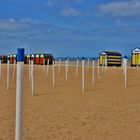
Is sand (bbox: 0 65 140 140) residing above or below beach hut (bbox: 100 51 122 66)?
below

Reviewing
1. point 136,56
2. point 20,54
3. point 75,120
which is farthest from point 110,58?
point 20,54

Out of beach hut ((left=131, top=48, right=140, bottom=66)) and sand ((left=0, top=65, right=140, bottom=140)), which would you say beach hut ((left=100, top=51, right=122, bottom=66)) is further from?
sand ((left=0, top=65, right=140, bottom=140))

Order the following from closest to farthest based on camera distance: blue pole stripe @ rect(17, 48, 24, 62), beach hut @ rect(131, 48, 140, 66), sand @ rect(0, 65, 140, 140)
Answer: blue pole stripe @ rect(17, 48, 24, 62), sand @ rect(0, 65, 140, 140), beach hut @ rect(131, 48, 140, 66)

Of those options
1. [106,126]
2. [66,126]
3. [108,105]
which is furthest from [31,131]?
[108,105]

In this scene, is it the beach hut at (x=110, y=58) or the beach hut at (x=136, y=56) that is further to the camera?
the beach hut at (x=110, y=58)

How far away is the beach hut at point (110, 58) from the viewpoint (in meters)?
52.9

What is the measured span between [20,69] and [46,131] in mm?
3908

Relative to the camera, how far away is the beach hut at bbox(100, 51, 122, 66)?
173 ft

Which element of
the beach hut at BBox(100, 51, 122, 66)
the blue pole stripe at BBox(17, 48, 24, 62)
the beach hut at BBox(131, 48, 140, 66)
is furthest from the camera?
the beach hut at BBox(100, 51, 122, 66)

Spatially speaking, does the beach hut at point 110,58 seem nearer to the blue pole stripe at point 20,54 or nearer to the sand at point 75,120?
the sand at point 75,120

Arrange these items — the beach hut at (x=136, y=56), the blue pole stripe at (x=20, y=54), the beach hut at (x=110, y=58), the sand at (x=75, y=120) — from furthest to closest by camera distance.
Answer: the beach hut at (x=110, y=58) < the beach hut at (x=136, y=56) < the sand at (x=75, y=120) < the blue pole stripe at (x=20, y=54)

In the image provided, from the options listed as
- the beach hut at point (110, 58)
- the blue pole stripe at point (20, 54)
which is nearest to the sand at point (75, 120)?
the blue pole stripe at point (20, 54)

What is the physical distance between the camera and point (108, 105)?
12.3 meters

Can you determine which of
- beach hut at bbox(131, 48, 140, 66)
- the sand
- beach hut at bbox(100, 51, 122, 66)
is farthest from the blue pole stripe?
beach hut at bbox(100, 51, 122, 66)
